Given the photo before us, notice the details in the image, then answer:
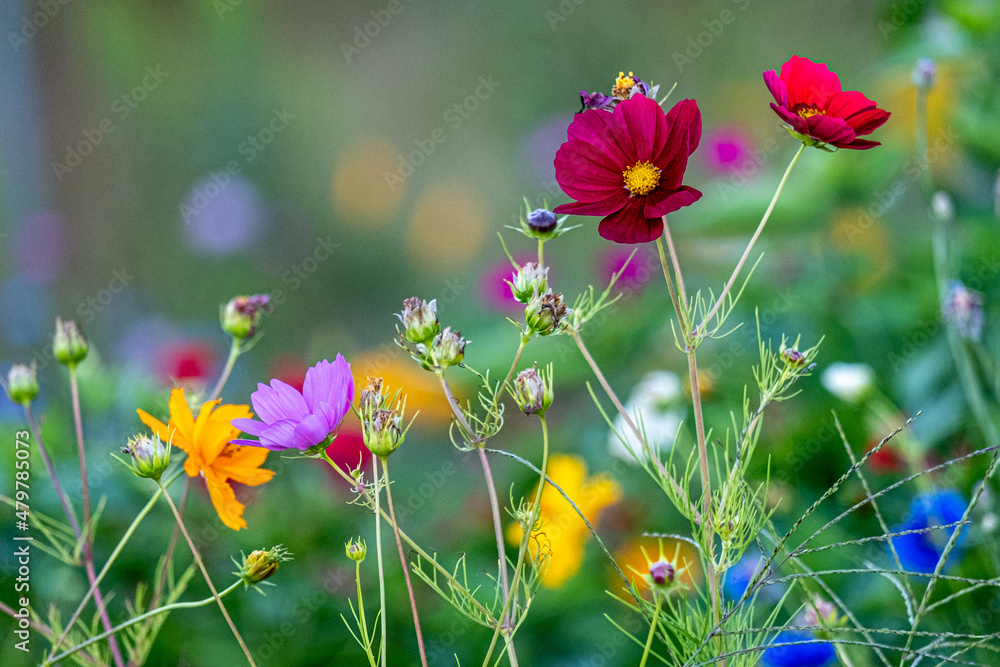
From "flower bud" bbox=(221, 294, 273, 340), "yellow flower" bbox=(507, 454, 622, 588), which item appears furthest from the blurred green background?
"flower bud" bbox=(221, 294, 273, 340)

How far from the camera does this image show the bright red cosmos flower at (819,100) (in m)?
0.30

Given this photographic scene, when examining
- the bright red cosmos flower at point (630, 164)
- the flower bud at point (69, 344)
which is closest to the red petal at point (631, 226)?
the bright red cosmos flower at point (630, 164)

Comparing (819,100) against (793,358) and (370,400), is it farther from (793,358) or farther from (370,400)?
(370,400)

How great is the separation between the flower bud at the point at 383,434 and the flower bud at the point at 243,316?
4.4 inches

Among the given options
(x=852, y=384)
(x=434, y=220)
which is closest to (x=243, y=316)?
(x=852, y=384)

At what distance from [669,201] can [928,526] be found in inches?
13.2

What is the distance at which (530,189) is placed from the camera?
1.73 m

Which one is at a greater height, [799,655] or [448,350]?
[448,350]

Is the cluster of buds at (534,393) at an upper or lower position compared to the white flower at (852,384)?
upper

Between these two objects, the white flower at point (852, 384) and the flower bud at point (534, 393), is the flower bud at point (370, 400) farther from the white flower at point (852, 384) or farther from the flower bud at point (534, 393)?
the white flower at point (852, 384)

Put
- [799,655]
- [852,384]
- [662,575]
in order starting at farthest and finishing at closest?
[852,384], [799,655], [662,575]

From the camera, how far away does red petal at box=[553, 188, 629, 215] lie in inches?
11.6

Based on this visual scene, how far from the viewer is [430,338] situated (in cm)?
28

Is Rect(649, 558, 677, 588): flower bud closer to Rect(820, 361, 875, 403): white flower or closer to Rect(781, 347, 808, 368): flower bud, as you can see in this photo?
Rect(781, 347, 808, 368): flower bud
